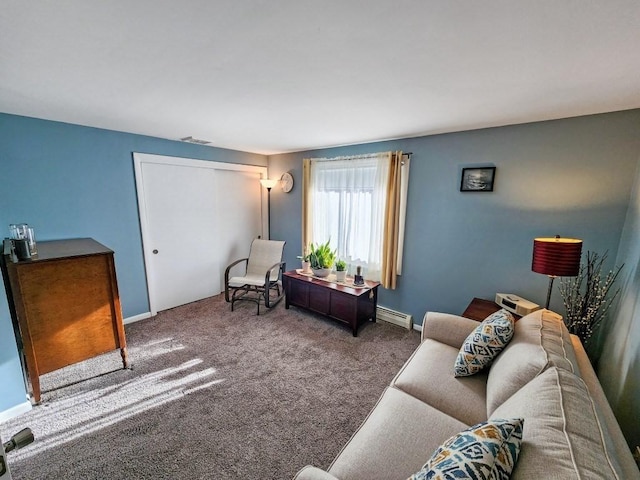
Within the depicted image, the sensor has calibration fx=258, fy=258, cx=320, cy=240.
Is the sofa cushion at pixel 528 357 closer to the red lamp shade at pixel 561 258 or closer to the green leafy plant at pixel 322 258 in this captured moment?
the red lamp shade at pixel 561 258

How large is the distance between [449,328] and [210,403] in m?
1.90

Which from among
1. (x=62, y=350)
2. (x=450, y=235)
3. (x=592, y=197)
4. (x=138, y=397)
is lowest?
(x=138, y=397)

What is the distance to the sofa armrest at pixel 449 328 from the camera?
191 centimetres

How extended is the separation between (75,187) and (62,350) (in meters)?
1.57

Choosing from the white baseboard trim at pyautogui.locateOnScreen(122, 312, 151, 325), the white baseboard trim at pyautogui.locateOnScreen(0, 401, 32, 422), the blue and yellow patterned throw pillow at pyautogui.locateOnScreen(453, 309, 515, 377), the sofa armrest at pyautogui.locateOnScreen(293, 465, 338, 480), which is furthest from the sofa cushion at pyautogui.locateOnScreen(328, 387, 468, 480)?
the white baseboard trim at pyautogui.locateOnScreen(122, 312, 151, 325)

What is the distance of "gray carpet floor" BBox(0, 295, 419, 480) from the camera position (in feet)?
4.99

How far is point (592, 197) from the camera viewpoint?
2.06 meters

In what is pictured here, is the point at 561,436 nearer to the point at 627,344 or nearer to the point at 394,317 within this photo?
the point at 627,344

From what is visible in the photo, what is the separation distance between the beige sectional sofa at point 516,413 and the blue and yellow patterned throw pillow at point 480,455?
4cm

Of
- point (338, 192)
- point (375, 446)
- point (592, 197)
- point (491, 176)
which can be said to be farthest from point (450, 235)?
point (375, 446)

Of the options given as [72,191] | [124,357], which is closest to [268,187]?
[72,191]

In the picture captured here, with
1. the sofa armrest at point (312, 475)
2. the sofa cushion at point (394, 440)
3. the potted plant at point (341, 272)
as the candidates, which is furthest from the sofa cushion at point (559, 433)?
the potted plant at point (341, 272)

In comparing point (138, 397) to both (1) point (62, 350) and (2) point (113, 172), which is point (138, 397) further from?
(2) point (113, 172)

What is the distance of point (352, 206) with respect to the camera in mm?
3461
